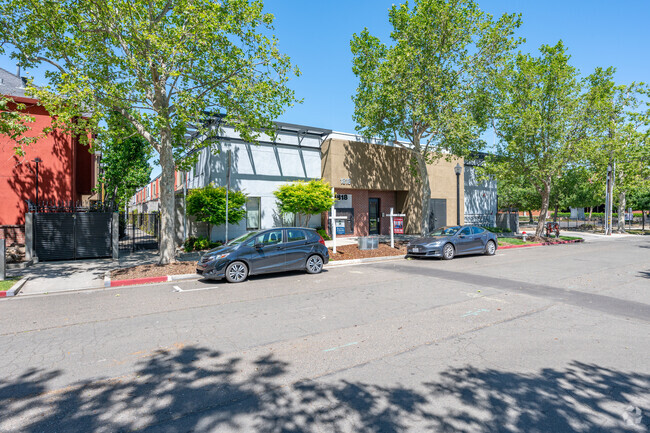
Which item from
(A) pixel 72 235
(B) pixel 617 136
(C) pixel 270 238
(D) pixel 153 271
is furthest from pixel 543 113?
(A) pixel 72 235

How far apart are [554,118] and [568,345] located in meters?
20.3

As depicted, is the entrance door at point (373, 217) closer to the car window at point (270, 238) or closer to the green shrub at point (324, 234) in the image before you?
the green shrub at point (324, 234)

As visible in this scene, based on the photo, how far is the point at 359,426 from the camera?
3.12m

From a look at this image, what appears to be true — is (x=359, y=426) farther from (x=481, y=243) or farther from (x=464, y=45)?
(x=464, y=45)

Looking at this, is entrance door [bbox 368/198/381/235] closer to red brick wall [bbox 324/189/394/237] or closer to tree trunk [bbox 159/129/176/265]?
red brick wall [bbox 324/189/394/237]

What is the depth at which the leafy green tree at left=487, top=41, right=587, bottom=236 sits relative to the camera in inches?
806

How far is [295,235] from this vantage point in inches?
445

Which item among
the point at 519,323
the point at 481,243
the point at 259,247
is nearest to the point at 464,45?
the point at 481,243

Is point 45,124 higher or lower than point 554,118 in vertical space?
lower

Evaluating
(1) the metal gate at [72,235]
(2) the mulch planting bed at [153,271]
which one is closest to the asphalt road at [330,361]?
(2) the mulch planting bed at [153,271]

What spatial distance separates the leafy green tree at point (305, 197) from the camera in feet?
57.0

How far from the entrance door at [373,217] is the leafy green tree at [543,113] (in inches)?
306

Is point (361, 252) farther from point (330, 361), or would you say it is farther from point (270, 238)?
point (330, 361)

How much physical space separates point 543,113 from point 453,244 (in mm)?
12551
